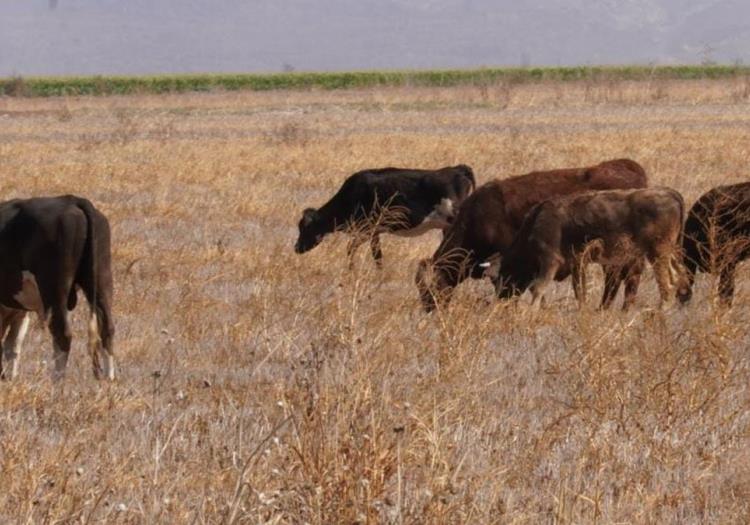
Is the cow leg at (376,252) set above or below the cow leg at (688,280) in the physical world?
below

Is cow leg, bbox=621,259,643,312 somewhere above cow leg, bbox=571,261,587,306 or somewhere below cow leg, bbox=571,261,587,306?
below

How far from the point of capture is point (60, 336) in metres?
9.58

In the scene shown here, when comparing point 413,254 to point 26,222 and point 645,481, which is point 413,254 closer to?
point 26,222

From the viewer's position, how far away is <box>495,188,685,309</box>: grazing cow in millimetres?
12969

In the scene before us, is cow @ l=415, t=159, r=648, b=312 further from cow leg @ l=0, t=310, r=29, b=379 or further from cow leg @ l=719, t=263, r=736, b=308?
cow leg @ l=0, t=310, r=29, b=379

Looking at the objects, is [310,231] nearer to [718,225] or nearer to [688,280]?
[688,280]

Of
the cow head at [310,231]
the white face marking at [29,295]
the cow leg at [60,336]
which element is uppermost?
the white face marking at [29,295]

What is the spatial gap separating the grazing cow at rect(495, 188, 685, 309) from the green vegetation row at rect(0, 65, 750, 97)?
2406 inches

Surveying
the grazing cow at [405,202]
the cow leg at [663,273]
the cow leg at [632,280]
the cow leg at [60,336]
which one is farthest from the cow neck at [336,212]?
the cow leg at [60,336]

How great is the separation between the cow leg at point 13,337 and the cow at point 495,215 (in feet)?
14.3

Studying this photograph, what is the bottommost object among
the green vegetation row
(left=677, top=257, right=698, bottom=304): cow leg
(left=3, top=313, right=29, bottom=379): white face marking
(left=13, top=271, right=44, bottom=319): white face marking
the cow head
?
the green vegetation row

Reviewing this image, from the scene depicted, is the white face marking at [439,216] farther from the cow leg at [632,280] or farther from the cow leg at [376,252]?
the cow leg at [632,280]

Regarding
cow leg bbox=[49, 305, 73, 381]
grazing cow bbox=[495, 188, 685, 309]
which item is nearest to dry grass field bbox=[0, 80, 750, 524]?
cow leg bbox=[49, 305, 73, 381]

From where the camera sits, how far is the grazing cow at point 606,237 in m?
13.0
